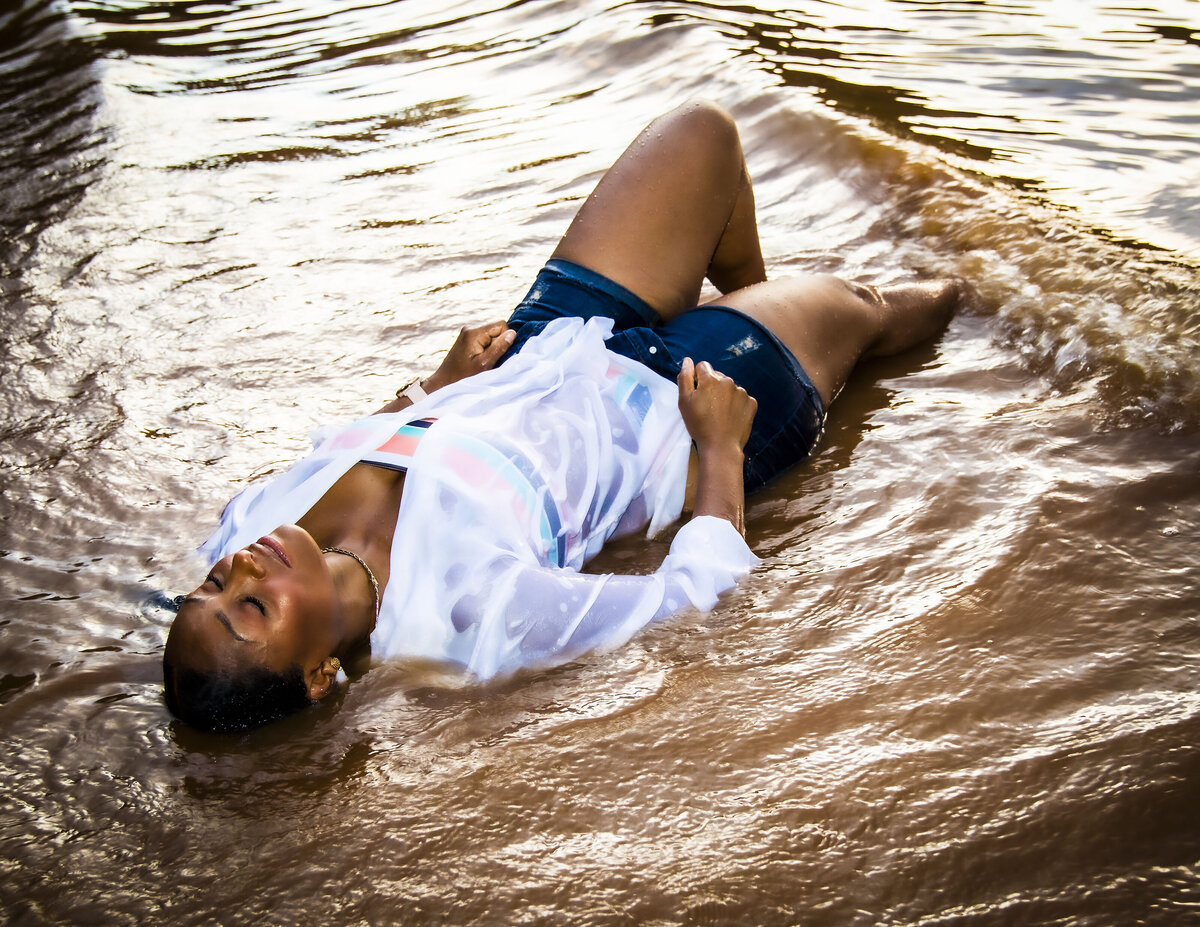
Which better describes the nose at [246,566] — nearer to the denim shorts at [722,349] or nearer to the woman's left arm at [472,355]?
the woman's left arm at [472,355]

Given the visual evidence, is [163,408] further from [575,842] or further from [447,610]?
[575,842]

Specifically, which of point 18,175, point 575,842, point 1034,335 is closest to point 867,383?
point 1034,335

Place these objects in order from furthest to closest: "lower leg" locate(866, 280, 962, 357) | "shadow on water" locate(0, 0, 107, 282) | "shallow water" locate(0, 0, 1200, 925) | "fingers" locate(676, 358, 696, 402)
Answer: "shadow on water" locate(0, 0, 107, 282) → "lower leg" locate(866, 280, 962, 357) → "fingers" locate(676, 358, 696, 402) → "shallow water" locate(0, 0, 1200, 925)

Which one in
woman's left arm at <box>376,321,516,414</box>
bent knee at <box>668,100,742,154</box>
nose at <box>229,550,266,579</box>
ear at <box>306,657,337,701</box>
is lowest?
ear at <box>306,657,337,701</box>

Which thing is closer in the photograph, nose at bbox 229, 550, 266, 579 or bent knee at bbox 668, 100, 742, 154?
nose at bbox 229, 550, 266, 579

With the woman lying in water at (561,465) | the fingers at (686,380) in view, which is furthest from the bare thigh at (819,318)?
A: the fingers at (686,380)

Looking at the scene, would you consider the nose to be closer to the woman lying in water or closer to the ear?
the woman lying in water

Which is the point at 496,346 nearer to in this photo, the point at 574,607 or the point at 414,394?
the point at 414,394

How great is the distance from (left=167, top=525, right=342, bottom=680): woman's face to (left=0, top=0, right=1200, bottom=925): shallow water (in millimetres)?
194

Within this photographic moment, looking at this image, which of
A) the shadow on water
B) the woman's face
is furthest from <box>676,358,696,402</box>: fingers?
the shadow on water

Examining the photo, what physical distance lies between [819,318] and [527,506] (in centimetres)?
106

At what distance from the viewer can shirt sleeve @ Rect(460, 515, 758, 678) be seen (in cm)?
216

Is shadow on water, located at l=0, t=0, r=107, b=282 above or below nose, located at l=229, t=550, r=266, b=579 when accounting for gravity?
above

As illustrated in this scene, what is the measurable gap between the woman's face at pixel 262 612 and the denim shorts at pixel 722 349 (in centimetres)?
90
